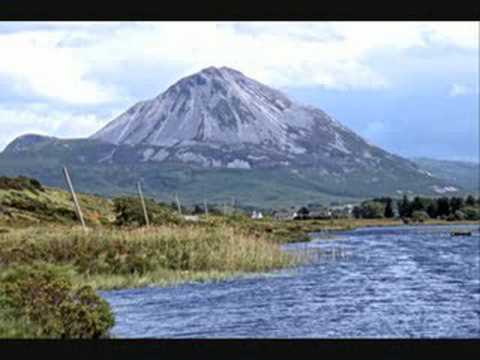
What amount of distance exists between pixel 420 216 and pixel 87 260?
170ft

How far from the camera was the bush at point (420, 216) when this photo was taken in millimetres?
72500

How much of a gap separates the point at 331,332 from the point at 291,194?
15298 cm

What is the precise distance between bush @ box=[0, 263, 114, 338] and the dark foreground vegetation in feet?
0.04

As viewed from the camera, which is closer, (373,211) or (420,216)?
(420,216)

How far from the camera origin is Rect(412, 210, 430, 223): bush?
238 ft

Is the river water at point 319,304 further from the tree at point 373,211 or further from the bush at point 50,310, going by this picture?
the tree at point 373,211

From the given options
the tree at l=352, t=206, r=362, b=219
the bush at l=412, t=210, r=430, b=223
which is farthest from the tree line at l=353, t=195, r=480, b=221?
the tree at l=352, t=206, r=362, b=219

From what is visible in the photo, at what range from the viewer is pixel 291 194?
171000mm

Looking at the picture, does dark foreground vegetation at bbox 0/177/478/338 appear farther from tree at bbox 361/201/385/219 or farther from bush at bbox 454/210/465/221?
tree at bbox 361/201/385/219

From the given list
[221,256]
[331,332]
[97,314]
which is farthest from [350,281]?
[97,314]

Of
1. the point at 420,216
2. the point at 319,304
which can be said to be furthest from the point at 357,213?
the point at 319,304

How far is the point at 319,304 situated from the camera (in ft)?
74.5

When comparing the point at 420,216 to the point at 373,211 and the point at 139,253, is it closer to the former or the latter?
the point at 373,211
